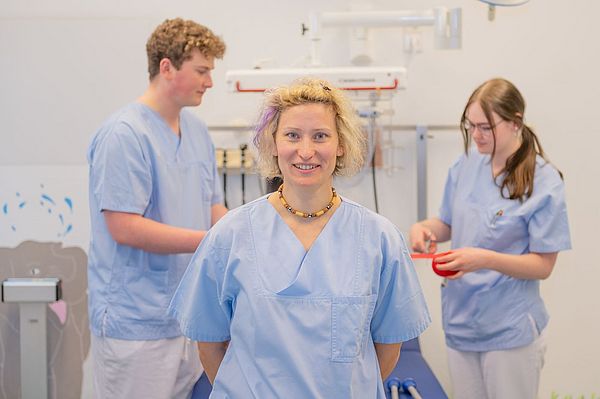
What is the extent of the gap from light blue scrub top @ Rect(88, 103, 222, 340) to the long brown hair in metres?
0.87

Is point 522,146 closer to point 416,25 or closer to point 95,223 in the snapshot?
point 416,25

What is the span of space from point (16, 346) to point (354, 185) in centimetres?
150

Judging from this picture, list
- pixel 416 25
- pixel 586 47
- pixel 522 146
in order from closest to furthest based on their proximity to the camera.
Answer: pixel 522 146
pixel 416 25
pixel 586 47

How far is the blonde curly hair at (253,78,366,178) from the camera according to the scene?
4.69ft

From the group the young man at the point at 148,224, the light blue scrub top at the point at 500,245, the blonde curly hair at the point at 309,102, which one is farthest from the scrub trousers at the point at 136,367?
the light blue scrub top at the point at 500,245

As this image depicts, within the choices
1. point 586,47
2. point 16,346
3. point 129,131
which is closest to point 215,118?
point 129,131

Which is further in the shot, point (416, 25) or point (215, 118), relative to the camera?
point (215, 118)

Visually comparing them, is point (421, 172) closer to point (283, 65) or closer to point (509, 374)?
point (283, 65)

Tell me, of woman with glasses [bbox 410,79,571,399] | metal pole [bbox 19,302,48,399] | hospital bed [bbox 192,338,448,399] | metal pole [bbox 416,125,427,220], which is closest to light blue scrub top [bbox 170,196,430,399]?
woman with glasses [bbox 410,79,571,399]

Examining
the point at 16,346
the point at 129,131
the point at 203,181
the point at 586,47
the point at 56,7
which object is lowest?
the point at 16,346

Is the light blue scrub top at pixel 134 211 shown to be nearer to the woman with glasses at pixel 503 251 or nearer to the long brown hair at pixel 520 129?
→ the woman with glasses at pixel 503 251

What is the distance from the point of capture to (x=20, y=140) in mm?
2889

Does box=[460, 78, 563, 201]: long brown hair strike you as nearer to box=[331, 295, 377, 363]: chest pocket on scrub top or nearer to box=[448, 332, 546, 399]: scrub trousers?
box=[448, 332, 546, 399]: scrub trousers

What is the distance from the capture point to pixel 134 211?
186 cm
